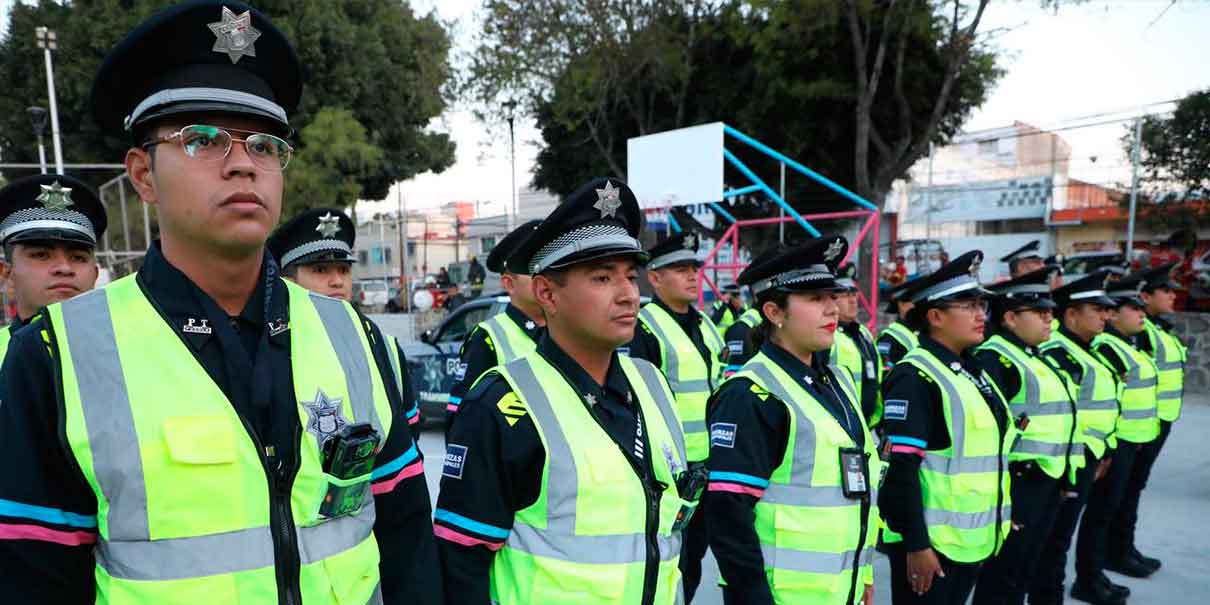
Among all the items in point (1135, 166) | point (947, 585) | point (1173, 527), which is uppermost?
point (1135, 166)

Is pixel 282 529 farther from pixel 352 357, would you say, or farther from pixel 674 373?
pixel 674 373

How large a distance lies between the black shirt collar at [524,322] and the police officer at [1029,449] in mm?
2503

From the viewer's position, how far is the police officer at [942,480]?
9.84 feet

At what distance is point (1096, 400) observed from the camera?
4.43 metres

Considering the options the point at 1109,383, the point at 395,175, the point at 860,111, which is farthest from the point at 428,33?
the point at 1109,383

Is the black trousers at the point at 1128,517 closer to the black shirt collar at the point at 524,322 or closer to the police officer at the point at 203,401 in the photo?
the black shirt collar at the point at 524,322

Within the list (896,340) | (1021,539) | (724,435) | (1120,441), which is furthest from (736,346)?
(724,435)

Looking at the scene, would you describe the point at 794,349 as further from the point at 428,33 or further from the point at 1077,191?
the point at 1077,191

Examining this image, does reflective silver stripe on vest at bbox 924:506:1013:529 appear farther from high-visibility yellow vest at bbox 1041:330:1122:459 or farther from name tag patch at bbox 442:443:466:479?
name tag patch at bbox 442:443:466:479

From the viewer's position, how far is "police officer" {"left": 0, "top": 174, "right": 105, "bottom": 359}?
3023mm

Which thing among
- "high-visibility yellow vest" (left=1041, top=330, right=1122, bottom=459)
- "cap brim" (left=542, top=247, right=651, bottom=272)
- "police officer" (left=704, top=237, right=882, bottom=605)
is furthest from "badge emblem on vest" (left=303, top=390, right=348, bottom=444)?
"high-visibility yellow vest" (left=1041, top=330, right=1122, bottom=459)

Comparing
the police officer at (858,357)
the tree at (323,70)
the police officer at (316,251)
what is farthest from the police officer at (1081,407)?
the tree at (323,70)

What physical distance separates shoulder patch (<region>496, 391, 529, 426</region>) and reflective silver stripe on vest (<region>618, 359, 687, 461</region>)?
1.45 ft

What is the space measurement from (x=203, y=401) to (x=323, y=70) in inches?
830
